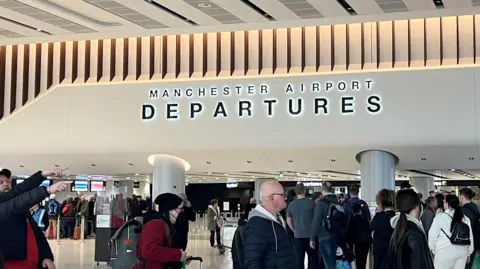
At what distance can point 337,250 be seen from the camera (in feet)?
32.2

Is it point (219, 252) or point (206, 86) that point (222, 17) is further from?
point (219, 252)

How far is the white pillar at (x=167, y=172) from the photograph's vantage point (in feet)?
57.5

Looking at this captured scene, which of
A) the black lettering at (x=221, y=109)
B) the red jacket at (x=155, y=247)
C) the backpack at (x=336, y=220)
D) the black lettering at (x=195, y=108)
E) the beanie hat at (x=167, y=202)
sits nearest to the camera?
the red jacket at (x=155, y=247)

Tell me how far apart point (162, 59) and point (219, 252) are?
15.5 feet

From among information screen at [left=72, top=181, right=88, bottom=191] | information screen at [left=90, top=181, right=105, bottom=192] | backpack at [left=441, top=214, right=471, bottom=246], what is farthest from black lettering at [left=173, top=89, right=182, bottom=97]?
information screen at [left=90, top=181, right=105, bottom=192]

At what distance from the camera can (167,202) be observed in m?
5.45

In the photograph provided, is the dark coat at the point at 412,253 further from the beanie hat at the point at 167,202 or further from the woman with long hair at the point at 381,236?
the beanie hat at the point at 167,202

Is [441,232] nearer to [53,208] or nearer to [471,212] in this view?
[471,212]

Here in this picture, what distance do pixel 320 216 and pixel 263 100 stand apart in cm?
633

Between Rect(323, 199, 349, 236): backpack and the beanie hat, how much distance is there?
4.29m

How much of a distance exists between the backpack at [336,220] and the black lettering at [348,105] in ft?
19.1

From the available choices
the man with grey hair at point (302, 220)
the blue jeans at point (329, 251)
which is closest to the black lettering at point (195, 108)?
the man with grey hair at point (302, 220)

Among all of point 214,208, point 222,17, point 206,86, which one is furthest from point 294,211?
point 214,208

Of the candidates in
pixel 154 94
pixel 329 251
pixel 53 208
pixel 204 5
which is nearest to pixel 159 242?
pixel 329 251
